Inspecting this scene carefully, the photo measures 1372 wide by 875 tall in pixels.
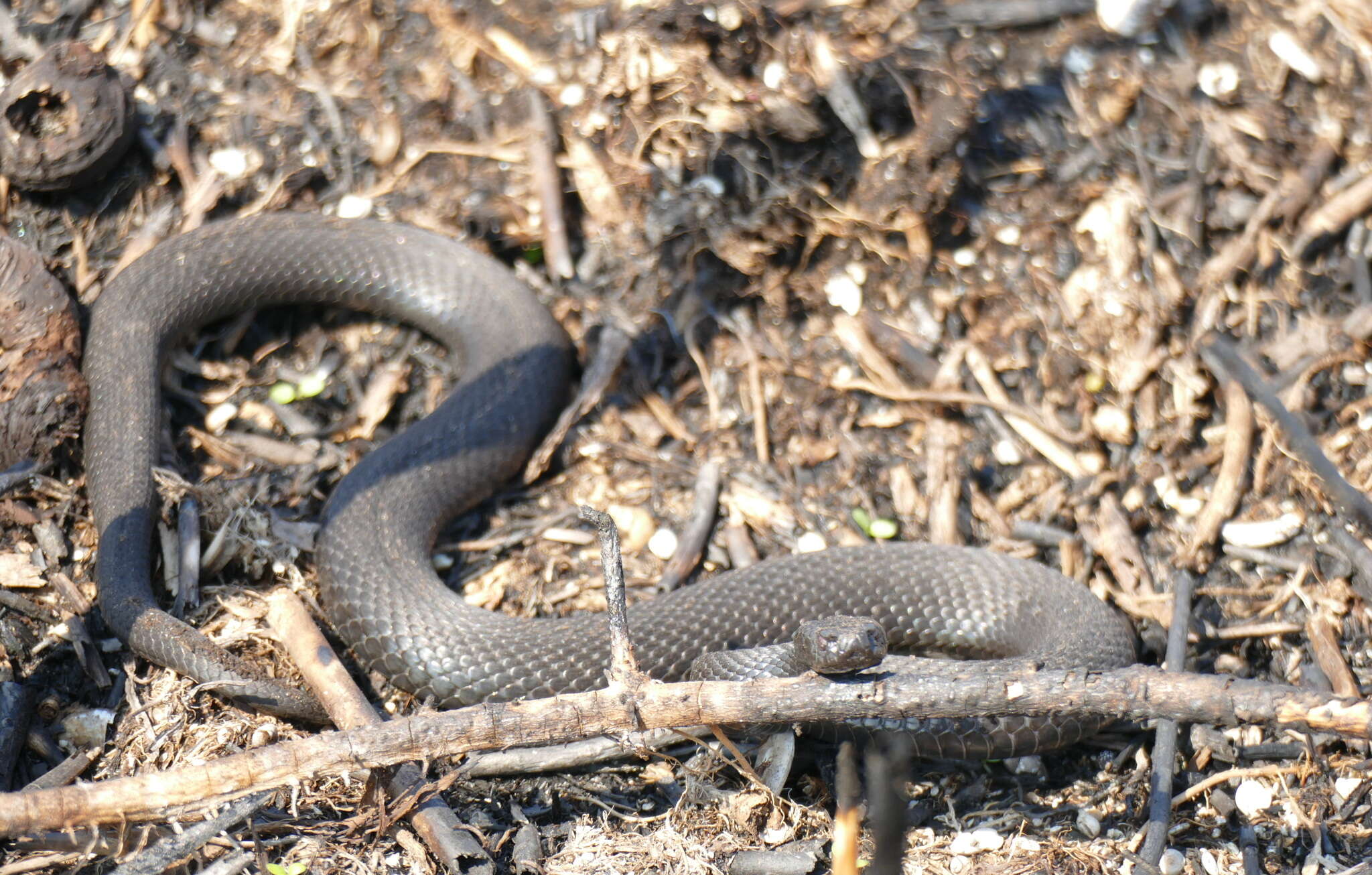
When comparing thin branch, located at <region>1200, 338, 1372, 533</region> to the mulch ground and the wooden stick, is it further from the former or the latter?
the wooden stick

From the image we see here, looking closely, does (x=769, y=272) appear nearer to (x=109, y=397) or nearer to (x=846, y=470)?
(x=846, y=470)

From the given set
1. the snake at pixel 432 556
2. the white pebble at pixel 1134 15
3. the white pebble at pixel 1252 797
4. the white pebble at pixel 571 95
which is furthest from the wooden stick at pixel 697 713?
the white pebble at pixel 1134 15

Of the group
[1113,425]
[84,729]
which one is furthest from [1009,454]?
[84,729]

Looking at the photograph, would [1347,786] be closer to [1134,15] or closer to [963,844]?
[963,844]

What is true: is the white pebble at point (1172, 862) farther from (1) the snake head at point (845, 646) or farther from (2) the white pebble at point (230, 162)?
(2) the white pebble at point (230, 162)

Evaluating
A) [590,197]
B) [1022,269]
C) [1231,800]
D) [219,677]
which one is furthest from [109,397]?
[1231,800]
